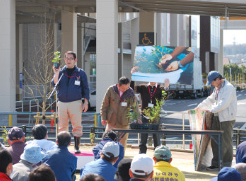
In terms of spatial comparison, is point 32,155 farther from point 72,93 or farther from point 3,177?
point 72,93

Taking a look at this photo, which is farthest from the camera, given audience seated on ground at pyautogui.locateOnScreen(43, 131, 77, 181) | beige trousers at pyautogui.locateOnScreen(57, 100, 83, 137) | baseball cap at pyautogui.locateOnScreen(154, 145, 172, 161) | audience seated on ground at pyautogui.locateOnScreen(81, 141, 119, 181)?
beige trousers at pyautogui.locateOnScreen(57, 100, 83, 137)

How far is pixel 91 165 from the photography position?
21.6 feet

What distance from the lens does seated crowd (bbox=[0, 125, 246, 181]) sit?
4957 millimetres

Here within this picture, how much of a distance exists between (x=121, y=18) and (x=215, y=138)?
37068 mm

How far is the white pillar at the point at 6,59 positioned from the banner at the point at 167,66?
14034mm

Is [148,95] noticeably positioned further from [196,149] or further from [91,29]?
[91,29]

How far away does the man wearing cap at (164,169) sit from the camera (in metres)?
6.23

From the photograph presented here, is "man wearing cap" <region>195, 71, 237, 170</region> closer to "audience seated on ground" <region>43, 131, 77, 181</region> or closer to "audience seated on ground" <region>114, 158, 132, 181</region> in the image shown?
"audience seated on ground" <region>43, 131, 77, 181</region>

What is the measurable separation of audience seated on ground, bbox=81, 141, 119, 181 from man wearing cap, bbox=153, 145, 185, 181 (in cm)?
50

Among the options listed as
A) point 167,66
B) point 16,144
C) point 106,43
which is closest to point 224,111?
point 167,66

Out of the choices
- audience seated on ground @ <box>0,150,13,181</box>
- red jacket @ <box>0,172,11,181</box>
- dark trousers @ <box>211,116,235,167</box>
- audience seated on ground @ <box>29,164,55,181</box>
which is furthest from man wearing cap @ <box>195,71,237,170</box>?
audience seated on ground @ <box>29,164,55,181</box>

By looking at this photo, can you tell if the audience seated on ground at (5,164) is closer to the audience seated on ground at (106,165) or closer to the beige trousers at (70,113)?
the audience seated on ground at (106,165)

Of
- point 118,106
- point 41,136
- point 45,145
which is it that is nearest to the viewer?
point 45,145

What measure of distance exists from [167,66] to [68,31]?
85.7 feet
